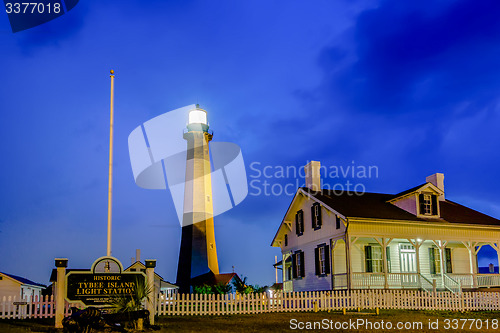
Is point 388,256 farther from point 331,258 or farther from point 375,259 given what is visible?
point 331,258

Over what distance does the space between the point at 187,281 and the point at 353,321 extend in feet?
83.2

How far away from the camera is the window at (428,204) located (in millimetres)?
29297

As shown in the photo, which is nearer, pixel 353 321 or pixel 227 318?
pixel 353 321

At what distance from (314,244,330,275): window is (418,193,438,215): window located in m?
5.74

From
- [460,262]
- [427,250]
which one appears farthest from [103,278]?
[460,262]

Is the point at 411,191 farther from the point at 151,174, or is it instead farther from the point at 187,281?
the point at 151,174

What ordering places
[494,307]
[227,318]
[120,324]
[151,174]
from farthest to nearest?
[151,174]
[494,307]
[227,318]
[120,324]

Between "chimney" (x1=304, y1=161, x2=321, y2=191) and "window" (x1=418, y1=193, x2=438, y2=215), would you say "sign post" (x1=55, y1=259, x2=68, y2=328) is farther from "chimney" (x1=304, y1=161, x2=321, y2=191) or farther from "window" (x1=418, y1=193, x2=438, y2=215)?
"window" (x1=418, y1=193, x2=438, y2=215)

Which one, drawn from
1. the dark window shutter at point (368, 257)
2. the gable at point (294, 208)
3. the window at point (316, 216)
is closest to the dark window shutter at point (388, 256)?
the dark window shutter at point (368, 257)

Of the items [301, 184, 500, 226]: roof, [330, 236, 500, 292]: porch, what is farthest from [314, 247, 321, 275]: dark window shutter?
[301, 184, 500, 226]: roof

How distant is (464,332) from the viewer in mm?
14953

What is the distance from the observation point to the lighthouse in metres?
41.7

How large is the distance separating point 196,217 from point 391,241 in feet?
57.6

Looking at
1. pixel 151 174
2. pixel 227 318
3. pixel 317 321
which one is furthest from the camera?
pixel 151 174
